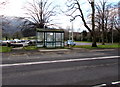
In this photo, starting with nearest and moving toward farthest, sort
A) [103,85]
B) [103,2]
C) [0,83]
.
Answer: [103,85]
[0,83]
[103,2]

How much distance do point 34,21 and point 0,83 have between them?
1211 inches

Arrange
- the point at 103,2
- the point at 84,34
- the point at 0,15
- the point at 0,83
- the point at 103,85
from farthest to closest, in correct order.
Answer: the point at 84,34 → the point at 103,2 → the point at 0,15 → the point at 0,83 → the point at 103,85

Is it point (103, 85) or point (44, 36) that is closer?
point (103, 85)

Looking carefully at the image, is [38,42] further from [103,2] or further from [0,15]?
[103,2]

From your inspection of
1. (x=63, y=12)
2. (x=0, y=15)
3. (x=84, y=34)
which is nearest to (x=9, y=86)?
(x=0, y=15)

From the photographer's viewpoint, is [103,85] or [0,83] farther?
[0,83]

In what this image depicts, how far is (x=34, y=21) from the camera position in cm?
3462

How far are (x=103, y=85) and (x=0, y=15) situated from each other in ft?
68.1

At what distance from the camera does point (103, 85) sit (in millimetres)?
4961

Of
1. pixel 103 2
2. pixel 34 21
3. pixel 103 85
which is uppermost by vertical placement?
pixel 103 2

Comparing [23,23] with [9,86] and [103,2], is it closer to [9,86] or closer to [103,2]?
[103,2]

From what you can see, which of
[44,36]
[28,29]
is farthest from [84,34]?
[44,36]

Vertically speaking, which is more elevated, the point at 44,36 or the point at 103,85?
the point at 44,36

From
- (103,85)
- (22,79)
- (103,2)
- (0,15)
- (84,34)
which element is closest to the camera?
(103,85)
